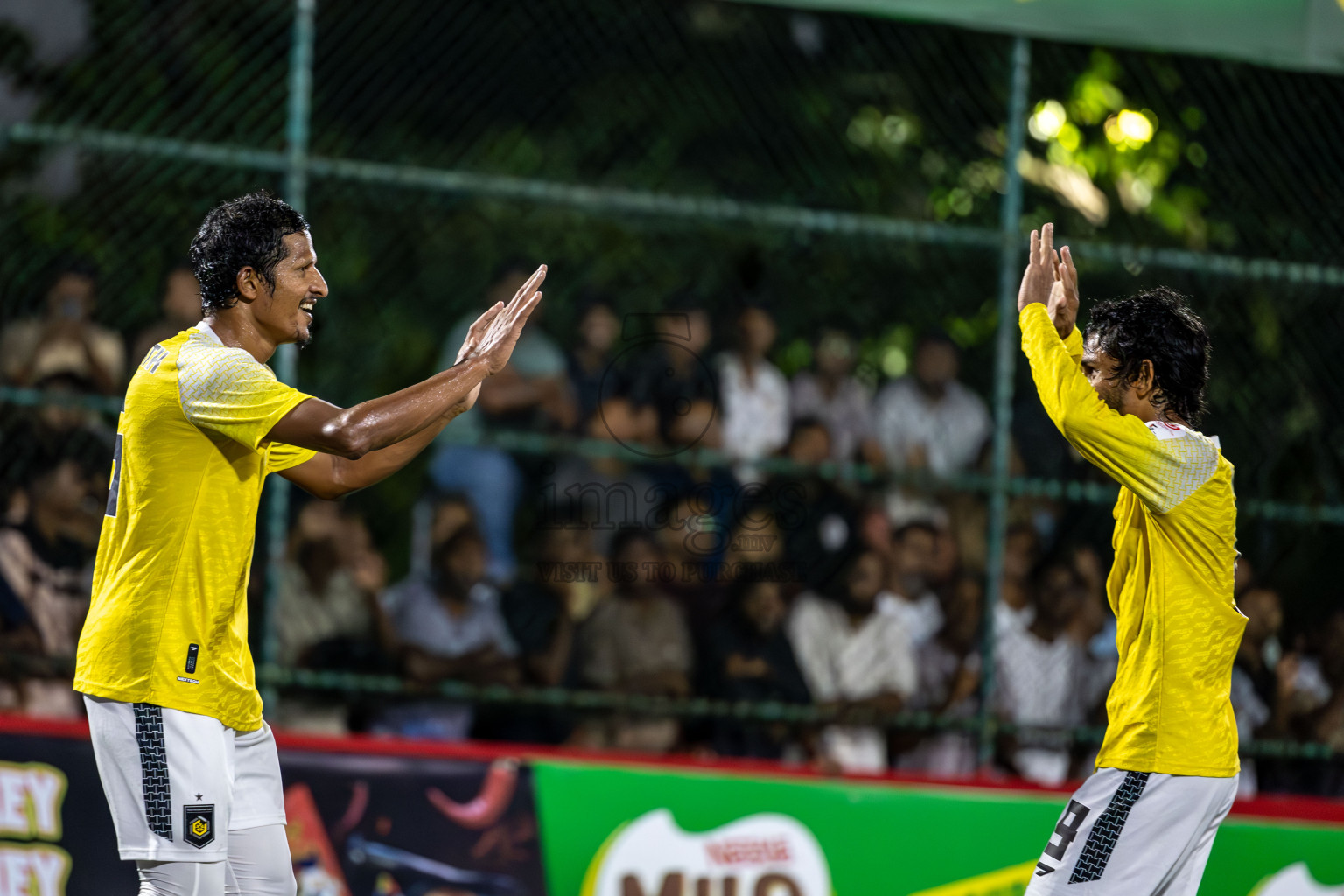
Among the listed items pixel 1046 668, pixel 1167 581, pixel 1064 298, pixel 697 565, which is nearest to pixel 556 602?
pixel 697 565

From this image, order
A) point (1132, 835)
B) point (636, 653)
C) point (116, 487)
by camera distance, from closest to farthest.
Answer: point (116, 487), point (1132, 835), point (636, 653)

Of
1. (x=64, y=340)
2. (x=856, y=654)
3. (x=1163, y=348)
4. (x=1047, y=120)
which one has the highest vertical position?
(x=1047, y=120)

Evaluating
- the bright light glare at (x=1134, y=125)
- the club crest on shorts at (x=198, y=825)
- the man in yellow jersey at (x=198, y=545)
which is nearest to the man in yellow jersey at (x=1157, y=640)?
the man in yellow jersey at (x=198, y=545)

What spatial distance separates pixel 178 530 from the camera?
3.81 metres

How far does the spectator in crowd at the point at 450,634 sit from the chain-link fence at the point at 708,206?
173 mm

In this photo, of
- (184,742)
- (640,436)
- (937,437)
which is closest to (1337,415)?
(937,437)

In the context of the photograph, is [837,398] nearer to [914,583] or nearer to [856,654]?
[914,583]

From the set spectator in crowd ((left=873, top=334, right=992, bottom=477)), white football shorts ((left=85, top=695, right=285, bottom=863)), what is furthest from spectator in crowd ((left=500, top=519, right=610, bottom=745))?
white football shorts ((left=85, top=695, right=285, bottom=863))

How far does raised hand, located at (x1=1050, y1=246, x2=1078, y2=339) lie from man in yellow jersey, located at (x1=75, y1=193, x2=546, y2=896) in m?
1.50

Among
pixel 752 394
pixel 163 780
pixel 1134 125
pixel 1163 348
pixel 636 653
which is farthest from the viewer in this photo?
pixel 1134 125

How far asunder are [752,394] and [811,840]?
211 cm

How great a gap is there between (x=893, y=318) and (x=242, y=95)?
311cm

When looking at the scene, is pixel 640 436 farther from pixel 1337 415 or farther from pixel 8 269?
pixel 1337 415

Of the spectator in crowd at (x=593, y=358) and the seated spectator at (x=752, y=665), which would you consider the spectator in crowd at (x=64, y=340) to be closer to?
the spectator in crowd at (x=593, y=358)
